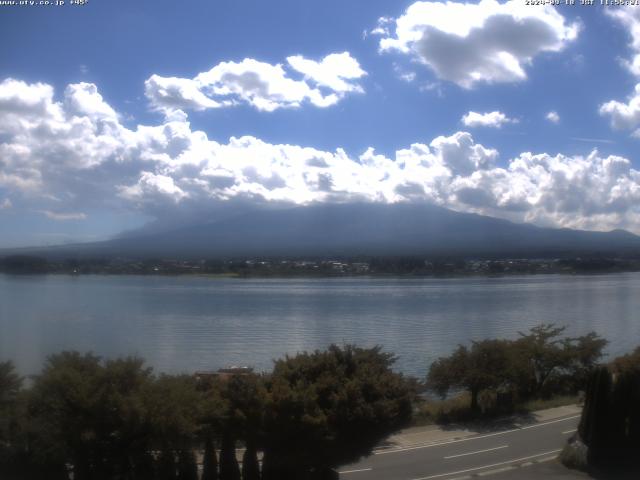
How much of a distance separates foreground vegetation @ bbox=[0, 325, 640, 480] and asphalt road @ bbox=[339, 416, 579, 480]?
74 cm

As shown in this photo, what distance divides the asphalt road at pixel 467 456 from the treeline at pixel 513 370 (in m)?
2.66

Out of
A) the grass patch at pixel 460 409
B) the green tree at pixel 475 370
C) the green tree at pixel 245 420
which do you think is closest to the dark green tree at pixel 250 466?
the green tree at pixel 245 420

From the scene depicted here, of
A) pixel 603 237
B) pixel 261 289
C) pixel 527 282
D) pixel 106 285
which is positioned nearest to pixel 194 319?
pixel 106 285

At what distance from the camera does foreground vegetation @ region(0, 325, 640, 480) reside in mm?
7742

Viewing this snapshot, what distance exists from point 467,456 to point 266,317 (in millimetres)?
23037

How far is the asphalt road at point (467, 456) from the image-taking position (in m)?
10.2

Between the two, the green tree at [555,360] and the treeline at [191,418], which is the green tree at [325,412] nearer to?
the treeline at [191,418]

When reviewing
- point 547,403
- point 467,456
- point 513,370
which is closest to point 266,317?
point 513,370

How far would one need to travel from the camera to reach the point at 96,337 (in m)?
24.8

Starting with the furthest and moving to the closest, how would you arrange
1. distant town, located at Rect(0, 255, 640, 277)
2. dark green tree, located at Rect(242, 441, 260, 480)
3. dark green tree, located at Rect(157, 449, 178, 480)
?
distant town, located at Rect(0, 255, 640, 277) → dark green tree, located at Rect(242, 441, 260, 480) → dark green tree, located at Rect(157, 449, 178, 480)

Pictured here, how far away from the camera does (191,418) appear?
8.17m

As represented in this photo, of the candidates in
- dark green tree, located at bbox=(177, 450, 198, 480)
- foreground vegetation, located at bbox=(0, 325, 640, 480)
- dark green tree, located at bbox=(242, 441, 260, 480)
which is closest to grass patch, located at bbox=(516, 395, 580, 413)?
foreground vegetation, located at bbox=(0, 325, 640, 480)

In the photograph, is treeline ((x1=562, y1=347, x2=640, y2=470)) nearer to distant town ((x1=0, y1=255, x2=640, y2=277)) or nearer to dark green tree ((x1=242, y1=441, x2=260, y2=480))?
dark green tree ((x1=242, y1=441, x2=260, y2=480))

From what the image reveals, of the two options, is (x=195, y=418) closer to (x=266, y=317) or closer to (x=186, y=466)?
(x=186, y=466)
